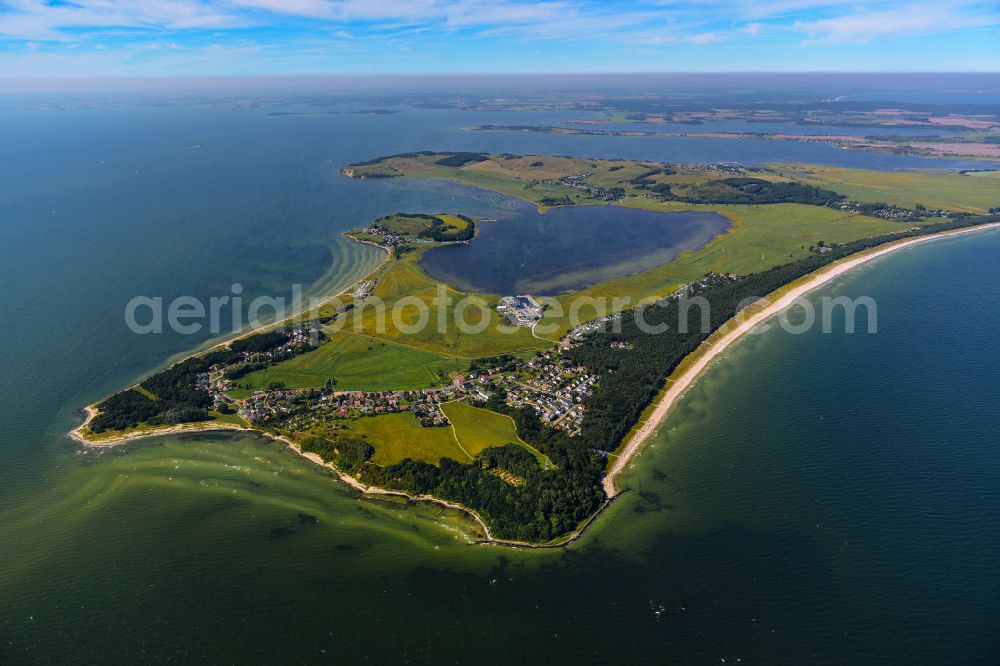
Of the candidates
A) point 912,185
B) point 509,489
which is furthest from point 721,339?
point 912,185

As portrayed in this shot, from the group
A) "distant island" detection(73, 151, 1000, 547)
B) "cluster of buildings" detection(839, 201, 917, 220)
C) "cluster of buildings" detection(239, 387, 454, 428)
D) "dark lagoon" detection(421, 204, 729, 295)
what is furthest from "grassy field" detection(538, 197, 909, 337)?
"cluster of buildings" detection(239, 387, 454, 428)

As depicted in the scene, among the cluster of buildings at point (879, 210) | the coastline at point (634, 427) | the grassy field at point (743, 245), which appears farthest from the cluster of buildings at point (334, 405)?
the cluster of buildings at point (879, 210)

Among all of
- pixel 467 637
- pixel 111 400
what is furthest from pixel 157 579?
pixel 111 400

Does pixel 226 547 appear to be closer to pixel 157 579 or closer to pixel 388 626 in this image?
pixel 157 579

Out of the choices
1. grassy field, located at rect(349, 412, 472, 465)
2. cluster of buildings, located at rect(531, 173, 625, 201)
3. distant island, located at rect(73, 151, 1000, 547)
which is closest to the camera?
distant island, located at rect(73, 151, 1000, 547)

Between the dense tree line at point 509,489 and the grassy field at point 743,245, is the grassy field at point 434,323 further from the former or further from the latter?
the dense tree line at point 509,489

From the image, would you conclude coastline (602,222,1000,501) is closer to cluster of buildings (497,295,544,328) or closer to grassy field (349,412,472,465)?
grassy field (349,412,472,465)

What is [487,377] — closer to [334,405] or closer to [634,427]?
[334,405]

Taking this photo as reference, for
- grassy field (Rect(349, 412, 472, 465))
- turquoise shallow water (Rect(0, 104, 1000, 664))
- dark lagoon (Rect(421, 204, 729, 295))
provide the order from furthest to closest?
dark lagoon (Rect(421, 204, 729, 295)) < grassy field (Rect(349, 412, 472, 465)) < turquoise shallow water (Rect(0, 104, 1000, 664))
